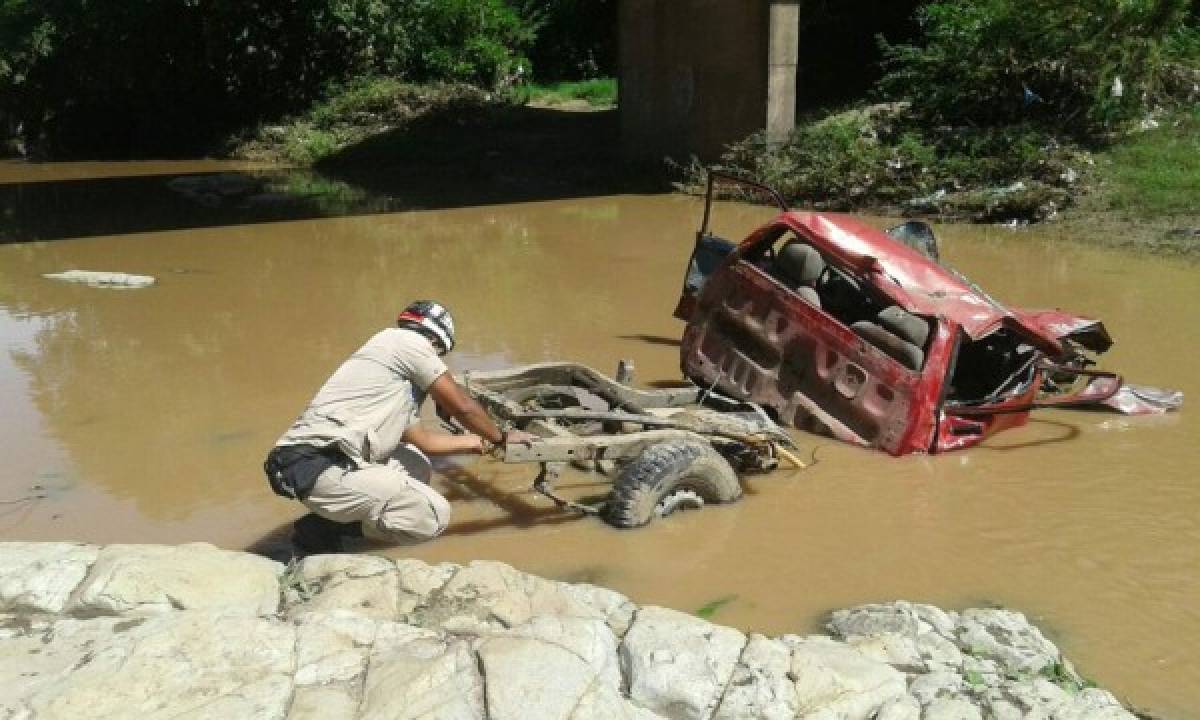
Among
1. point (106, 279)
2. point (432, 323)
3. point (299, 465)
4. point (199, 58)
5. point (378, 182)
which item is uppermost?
point (199, 58)

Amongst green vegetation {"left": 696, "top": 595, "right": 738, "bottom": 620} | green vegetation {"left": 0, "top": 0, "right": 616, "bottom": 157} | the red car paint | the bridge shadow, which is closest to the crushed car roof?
the red car paint

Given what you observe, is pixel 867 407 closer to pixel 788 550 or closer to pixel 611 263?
pixel 788 550

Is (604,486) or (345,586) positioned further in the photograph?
(604,486)

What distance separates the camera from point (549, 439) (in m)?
5.65

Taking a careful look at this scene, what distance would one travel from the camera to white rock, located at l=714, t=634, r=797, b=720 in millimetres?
3676

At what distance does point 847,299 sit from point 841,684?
395 centimetres

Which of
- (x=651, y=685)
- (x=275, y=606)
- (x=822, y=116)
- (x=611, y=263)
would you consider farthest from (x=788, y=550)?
(x=822, y=116)

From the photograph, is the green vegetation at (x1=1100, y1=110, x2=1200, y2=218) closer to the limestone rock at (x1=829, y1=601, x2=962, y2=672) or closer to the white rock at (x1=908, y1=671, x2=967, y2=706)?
the limestone rock at (x1=829, y1=601, x2=962, y2=672)

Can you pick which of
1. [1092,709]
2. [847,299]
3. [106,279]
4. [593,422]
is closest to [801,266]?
[847,299]

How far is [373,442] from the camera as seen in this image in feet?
17.1

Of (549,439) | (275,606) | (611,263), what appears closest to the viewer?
(275,606)

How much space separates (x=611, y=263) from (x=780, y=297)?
6.35 m

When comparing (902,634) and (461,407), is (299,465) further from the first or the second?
(902,634)

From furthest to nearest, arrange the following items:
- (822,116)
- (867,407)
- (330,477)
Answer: (822,116), (867,407), (330,477)
